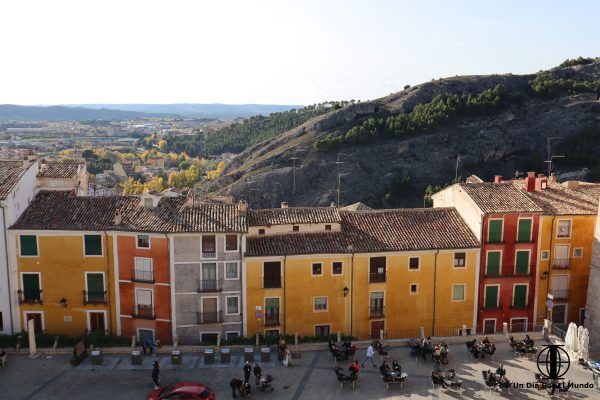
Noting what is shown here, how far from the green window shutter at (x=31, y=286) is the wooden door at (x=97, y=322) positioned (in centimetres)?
385

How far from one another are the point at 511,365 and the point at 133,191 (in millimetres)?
128388

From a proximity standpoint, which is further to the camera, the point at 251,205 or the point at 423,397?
the point at 251,205

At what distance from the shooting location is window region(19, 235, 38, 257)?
3834 cm

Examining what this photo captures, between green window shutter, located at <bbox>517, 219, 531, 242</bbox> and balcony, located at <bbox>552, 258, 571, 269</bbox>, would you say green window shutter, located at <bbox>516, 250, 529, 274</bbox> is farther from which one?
balcony, located at <bbox>552, 258, 571, 269</bbox>

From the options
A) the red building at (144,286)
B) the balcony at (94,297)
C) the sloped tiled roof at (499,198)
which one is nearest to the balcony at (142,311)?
the red building at (144,286)

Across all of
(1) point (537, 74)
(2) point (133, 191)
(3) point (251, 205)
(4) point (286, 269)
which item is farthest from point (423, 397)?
(1) point (537, 74)

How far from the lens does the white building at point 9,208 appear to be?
37.6 meters

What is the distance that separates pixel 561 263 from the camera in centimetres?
4275

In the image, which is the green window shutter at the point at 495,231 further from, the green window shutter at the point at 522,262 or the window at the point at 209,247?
the window at the point at 209,247

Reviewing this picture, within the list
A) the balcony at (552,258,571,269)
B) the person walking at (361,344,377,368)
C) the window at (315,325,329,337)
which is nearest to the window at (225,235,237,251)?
the window at (315,325,329,337)

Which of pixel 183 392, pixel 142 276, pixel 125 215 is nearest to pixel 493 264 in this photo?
pixel 183 392

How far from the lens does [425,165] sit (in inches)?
4803

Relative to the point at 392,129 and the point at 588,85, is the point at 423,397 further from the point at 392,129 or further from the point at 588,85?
the point at 588,85

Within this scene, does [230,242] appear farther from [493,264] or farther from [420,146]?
[420,146]
